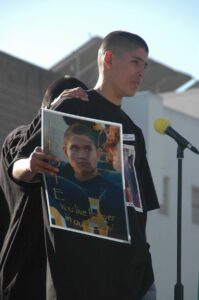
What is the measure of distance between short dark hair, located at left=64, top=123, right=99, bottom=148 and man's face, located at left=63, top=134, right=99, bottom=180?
0.05 feet

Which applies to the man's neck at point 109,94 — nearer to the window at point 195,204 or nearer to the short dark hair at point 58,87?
the short dark hair at point 58,87

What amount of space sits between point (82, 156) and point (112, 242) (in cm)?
42

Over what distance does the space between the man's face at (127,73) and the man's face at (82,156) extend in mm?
582

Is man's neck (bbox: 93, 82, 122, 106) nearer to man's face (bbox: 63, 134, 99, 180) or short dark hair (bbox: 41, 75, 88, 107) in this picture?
short dark hair (bbox: 41, 75, 88, 107)

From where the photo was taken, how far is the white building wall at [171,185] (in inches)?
829

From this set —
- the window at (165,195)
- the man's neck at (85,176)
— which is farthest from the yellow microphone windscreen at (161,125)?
the window at (165,195)

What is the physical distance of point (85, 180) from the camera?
4141 mm

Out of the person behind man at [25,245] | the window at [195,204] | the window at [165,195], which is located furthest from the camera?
the window at [195,204]

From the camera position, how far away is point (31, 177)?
4254 mm

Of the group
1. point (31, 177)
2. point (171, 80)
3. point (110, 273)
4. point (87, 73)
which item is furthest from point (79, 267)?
point (171, 80)

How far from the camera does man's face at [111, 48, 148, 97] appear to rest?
463 centimetres

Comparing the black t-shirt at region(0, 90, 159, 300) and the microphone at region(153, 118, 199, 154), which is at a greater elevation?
the microphone at region(153, 118, 199, 154)

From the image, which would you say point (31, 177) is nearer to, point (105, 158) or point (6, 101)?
point (105, 158)

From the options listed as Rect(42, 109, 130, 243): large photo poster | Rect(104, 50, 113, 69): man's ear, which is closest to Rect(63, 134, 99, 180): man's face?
Rect(42, 109, 130, 243): large photo poster
